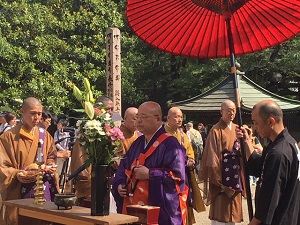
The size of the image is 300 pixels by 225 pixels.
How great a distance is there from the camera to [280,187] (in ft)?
11.1

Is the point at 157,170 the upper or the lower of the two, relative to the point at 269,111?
lower

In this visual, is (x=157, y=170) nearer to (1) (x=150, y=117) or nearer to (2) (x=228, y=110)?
(1) (x=150, y=117)

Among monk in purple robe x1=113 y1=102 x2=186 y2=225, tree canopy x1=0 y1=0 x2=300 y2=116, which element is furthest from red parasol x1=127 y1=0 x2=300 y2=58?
tree canopy x1=0 y1=0 x2=300 y2=116

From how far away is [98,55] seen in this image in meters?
16.0

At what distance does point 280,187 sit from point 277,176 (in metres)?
0.09

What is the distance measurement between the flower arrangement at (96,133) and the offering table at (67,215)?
445mm

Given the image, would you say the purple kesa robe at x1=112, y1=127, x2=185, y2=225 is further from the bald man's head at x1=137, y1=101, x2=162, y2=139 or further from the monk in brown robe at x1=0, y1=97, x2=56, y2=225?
the monk in brown robe at x1=0, y1=97, x2=56, y2=225

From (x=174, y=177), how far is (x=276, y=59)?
13.2 meters

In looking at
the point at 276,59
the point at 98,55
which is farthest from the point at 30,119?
the point at 276,59

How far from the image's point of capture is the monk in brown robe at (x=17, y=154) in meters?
5.12

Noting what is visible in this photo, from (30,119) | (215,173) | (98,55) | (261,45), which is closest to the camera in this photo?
(261,45)

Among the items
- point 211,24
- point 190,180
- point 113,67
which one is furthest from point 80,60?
point 211,24

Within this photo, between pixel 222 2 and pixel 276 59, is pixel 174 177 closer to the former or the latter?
pixel 222 2

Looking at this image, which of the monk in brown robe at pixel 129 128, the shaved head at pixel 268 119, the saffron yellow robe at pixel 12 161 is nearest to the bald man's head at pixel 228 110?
the monk in brown robe at pixel 129 128
